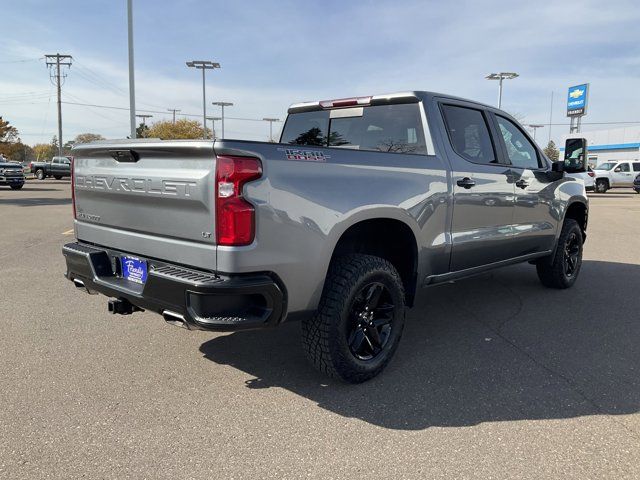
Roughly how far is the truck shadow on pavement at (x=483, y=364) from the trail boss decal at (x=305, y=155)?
1.47m

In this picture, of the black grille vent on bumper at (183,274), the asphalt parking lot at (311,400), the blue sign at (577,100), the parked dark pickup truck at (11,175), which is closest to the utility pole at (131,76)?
the parked dark pickup truck at (11,175)

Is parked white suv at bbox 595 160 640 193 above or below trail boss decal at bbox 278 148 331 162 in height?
above

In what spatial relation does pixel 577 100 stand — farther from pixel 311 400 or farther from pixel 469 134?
pixel 311 400

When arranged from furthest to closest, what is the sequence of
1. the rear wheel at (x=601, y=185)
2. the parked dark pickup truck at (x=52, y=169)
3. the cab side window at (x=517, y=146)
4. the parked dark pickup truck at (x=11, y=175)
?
1. the parked dark pickup truck at (x=52, y=169)
2. the rear wheel at (x=601, y=185)
3. the parked dark pickup truck at (x=11, y=175)
4. the cab side window at (x=517, y=146)

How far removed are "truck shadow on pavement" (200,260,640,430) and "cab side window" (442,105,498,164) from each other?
5.00 ft

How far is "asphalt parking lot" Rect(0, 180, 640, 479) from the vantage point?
2.53 metres

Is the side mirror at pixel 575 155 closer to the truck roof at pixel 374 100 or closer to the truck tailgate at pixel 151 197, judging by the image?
the truck roof at pixel 374 100

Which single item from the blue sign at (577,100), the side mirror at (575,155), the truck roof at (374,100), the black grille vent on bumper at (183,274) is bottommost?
the black grille vent on bumper at (183,274)

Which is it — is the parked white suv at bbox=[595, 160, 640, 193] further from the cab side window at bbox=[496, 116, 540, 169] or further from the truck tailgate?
the truck tailgate

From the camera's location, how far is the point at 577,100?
2057 inches

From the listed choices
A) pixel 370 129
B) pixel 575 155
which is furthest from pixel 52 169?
pixel 575 155

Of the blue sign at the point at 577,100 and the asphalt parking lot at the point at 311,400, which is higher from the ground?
the blue sign at the point at 577,100

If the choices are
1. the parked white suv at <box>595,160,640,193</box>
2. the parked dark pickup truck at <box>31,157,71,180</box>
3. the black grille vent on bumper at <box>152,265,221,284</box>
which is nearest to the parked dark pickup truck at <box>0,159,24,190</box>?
the parked dark pickup truck at <box>31,157,71,180</box>

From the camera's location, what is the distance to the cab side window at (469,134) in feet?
13.7
